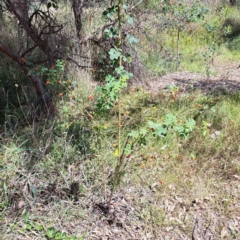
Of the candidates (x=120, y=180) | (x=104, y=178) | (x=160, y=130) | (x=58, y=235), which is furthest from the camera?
(x=120, y=180)

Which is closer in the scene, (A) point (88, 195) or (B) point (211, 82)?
(A) point (88, 195)

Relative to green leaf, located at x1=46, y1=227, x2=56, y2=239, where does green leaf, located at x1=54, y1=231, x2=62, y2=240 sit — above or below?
below

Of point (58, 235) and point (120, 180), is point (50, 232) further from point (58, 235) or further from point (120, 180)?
point (120, 180)

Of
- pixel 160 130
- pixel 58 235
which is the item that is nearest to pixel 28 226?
pixel 58 235

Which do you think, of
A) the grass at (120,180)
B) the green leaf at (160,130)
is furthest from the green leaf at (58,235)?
the green leaf at (160,130)

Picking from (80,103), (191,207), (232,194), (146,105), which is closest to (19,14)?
(80,103)

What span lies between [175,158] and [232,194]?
62 cm

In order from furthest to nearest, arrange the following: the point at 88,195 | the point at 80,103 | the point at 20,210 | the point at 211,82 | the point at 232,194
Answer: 1. the point at 211,82
2. the point at 80,103
3. the point at 232,194
4. the point at 88,195
5. the point at 20,210

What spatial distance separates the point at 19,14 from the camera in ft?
9.66

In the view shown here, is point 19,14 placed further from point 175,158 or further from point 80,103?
point 175,158

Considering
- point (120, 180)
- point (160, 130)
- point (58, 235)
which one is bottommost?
point (120, 180)

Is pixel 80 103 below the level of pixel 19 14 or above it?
below

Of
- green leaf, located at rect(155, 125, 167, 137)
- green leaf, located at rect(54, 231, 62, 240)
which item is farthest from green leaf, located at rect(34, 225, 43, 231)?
green leaf, located at rect(155, 125, 167, 137)

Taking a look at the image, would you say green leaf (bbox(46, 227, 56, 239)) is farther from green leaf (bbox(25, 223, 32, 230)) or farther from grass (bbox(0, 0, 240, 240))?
green leaf (bbox(25, 223, 32, 230))
